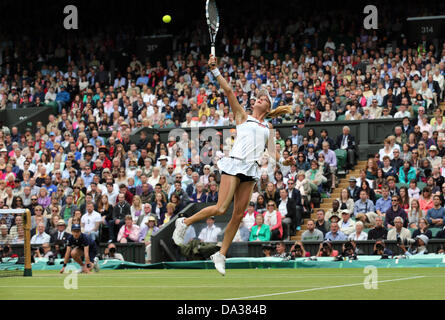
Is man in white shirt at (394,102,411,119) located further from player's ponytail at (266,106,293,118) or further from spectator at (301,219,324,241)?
player's ponytail at (266,106,293,118)

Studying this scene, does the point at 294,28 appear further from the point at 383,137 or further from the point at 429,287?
the point at 429,287

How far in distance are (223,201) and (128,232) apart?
35.0ft

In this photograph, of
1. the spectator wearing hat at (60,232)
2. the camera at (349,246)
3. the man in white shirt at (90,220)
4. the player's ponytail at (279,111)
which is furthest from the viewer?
the spectator wearing hat at (60,232)

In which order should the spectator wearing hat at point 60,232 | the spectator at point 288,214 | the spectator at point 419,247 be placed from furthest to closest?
1. the spectator wearing hat at point 60,232
2. the spectator at point 288,214
3. the spectator at point 419,247

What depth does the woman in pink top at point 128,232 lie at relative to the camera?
20.6m

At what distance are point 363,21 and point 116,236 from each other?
591 inches

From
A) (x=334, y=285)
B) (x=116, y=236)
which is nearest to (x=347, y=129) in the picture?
(x=116, y=236)

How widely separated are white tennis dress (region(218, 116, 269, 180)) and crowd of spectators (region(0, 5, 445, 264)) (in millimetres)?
8018

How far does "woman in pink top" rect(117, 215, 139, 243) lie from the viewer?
67.5ft

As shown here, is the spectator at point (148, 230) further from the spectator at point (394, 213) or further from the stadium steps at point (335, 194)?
the spectator at point (394, 213)

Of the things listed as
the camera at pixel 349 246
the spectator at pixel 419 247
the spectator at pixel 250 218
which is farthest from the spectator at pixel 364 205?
the spectator at pixel 250 218

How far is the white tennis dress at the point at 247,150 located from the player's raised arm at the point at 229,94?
0.13 meters

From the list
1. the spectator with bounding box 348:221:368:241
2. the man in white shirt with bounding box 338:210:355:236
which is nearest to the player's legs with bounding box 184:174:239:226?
the spectator with bounding box 348:221:368:241

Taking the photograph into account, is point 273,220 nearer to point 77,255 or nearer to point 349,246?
point 349,246
